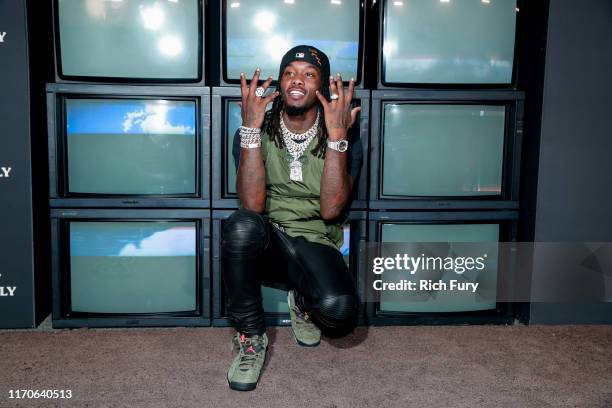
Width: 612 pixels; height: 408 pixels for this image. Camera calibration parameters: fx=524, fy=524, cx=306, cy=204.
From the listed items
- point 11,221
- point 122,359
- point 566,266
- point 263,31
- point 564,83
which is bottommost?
point 122,359

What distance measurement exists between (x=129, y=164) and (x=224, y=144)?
463 mm

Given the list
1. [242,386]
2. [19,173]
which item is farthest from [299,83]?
[19,173]

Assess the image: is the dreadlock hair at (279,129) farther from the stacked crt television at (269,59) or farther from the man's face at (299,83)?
the stacked crt television at (269,59)

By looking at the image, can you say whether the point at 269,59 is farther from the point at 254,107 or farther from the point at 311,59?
the point at 254,107

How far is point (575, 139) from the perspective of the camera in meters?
2.62

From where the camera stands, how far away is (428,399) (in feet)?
6.10

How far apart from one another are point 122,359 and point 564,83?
7.96 ft

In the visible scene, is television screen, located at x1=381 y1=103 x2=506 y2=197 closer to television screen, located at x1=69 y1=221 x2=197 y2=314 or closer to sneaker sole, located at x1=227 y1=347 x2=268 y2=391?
television screen, located at x1=69 y1=221 x2=197 y2=314

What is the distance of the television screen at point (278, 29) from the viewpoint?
246cm

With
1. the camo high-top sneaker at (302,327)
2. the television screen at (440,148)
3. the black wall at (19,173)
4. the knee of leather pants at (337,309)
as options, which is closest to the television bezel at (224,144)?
the television screen at (440,148)

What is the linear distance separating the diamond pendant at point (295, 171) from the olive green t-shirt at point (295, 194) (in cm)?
1

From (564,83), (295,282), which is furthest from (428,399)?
(564,83)

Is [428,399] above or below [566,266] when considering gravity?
below

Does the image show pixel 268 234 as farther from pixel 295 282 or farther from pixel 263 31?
pixel 263 31
